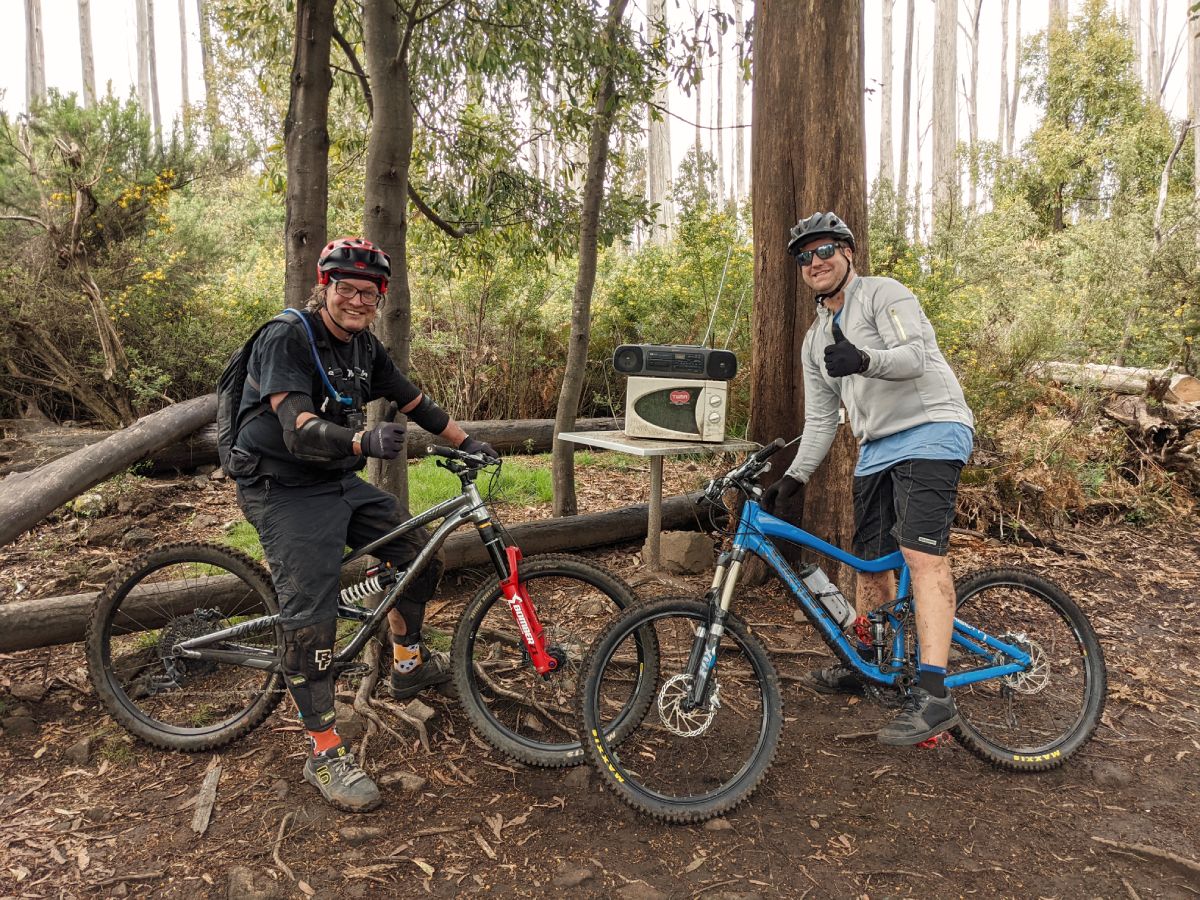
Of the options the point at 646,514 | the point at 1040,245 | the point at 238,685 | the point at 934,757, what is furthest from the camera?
the point at 1040,245

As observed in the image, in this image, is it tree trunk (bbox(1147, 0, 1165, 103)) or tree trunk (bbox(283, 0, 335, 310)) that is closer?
tree trunk (bbox(283, 0, 335, 310))

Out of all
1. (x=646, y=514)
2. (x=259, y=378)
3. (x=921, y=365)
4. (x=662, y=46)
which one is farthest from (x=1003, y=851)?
(x=662, y=46)

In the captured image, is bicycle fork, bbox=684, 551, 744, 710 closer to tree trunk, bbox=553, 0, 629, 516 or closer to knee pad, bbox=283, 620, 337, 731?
knee pad, bbox=283, 620, 337, 731

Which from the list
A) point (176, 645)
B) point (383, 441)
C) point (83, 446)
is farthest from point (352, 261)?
point (83, 446)

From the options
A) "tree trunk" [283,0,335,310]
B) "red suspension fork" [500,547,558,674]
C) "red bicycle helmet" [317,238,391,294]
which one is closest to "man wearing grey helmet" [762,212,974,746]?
"red suspension fork" [500,547,558,674]

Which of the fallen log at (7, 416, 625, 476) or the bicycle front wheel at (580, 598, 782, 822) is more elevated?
the fallen log at (7, 416, 625, 476)

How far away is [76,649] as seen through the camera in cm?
430

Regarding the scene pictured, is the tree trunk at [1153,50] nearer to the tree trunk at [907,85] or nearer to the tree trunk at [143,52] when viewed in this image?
the tree trunk at [907,85]

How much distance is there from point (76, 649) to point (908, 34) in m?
38.0

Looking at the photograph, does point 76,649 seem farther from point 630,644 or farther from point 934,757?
point 934,757

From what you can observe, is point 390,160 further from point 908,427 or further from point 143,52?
point 143,52

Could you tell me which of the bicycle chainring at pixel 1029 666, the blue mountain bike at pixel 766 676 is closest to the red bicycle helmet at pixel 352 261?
the blue mountain bike at pixel 766 676

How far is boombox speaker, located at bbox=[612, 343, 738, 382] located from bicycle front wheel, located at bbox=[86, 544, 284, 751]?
7.47 ft

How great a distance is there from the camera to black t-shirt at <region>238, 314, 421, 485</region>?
2.85 m
